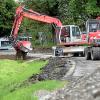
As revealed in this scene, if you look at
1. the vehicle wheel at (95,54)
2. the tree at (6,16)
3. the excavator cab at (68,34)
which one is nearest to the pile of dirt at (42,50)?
the tree at (6,16)

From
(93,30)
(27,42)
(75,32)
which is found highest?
(93,30)

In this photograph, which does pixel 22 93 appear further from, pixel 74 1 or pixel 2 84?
pixel 74 1

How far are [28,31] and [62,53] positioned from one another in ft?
132

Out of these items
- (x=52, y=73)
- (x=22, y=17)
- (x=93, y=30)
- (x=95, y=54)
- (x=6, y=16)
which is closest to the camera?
(x=52, y=73)

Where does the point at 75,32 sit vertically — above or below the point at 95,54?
above

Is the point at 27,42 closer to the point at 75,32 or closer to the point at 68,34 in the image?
the point at 68,34

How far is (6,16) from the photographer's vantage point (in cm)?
8081

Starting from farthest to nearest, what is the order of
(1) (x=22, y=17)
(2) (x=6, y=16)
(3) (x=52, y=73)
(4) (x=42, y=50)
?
1. (2) (x=6, y=16)
2. (4) (x=42, y=50)
3. (1) (x=22, y=17)
4. (3) (x=52, y=73)

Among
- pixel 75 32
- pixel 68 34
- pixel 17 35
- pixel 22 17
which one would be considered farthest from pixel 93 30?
pixel 17 35

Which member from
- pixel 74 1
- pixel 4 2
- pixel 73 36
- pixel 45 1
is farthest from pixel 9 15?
pixel 73 36

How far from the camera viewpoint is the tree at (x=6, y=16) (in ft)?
262

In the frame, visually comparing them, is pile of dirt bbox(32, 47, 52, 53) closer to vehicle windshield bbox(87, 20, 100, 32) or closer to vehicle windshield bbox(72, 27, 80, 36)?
vehicle windshield bbox(72, 27, 80, 36)

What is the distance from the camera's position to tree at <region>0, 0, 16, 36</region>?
79875mm

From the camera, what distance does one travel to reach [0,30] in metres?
82.0
